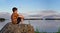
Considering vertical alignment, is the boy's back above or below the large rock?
above

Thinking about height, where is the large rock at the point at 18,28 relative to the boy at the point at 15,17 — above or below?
below

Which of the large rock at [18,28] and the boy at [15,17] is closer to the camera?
the large rock at [18,28]

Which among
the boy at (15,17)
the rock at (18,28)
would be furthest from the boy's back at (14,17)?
the rock at (18,28)

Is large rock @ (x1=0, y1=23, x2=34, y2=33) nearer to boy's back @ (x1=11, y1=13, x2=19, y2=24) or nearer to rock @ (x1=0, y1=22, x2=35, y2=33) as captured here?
rock @ (x1=0, y1=22, x2=35, y2=33)

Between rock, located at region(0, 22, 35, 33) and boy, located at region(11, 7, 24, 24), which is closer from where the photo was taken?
rock, located at region(0, 22, 35, 33)

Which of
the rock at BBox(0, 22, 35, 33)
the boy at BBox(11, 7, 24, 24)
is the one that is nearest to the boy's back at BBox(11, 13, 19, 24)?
the boy at BBox(11, 7, 24, 24)

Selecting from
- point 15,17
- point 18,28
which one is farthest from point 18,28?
point 15,17

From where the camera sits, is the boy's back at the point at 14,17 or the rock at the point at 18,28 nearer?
the rock at the point at 18,28

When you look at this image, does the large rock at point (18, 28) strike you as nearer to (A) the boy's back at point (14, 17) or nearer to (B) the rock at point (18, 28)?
(B) the rock at point (18, 28)

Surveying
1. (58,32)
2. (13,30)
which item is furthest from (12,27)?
(58,32)

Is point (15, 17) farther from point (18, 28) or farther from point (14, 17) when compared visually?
point (18, 28)

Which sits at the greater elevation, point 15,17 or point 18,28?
point 15,17

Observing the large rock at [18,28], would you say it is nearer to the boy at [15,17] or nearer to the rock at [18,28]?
the rock at [18,28]

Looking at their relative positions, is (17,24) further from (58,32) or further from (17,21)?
(58,32)
